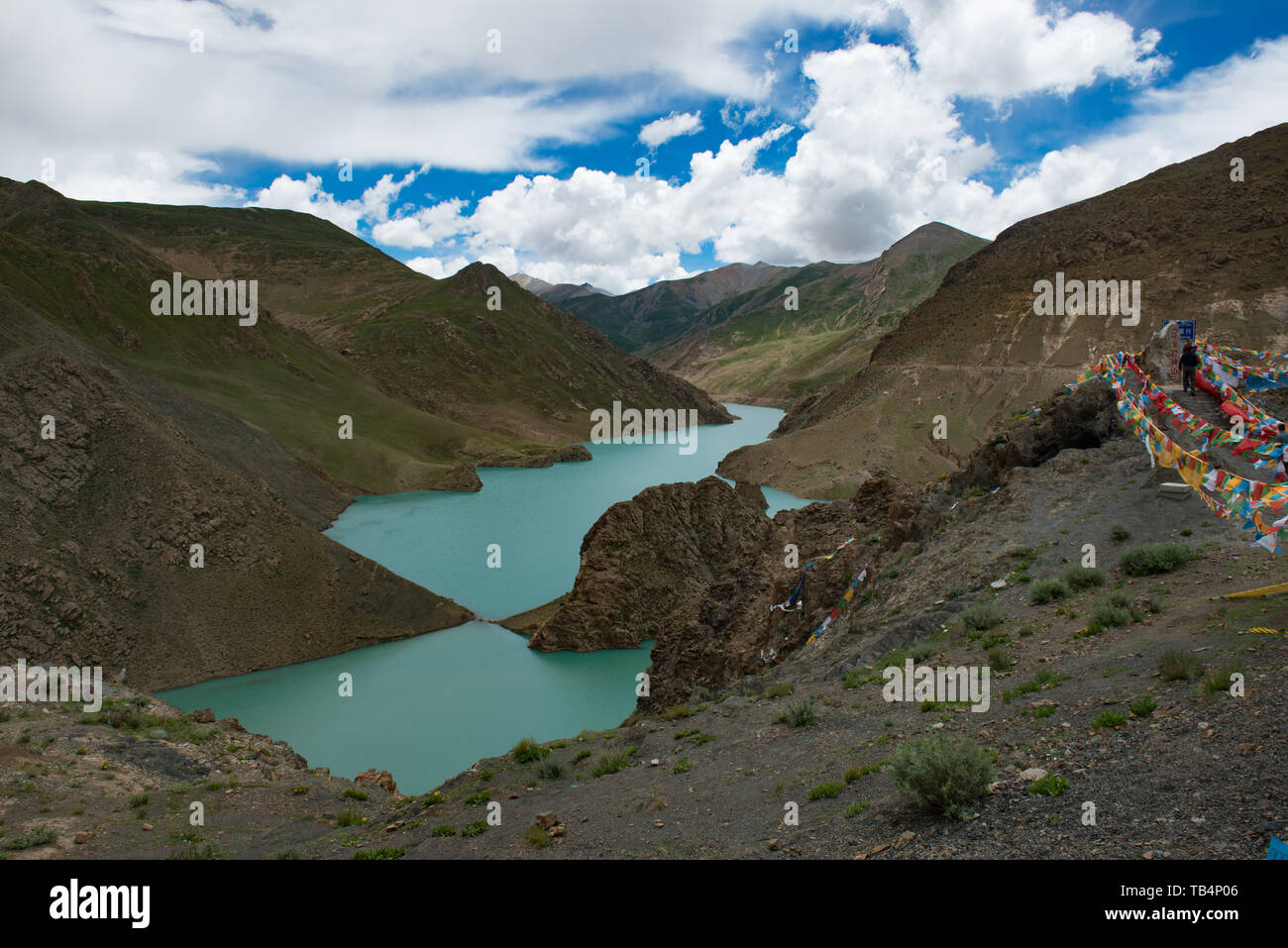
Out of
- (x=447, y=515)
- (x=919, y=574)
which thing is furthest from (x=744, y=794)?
(x=447, y=515)

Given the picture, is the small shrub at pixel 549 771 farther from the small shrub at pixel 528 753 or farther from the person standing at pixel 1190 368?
the person standing at pixel 1190 368

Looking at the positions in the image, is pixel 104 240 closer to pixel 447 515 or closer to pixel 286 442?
pixel 286 442

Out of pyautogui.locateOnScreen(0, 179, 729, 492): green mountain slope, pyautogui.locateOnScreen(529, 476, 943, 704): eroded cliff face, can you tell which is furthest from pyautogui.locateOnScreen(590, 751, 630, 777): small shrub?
pyautogui.locateOnScreen(0, 179, 729, 492): green mountain slope

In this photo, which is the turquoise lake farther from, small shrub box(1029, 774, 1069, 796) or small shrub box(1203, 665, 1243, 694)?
small shrub box(1203, 665, 1243, 694)

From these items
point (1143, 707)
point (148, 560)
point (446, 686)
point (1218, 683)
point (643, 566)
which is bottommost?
point (446, 686)

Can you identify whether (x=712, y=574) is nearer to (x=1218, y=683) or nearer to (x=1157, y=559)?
(x=1157, y=559)

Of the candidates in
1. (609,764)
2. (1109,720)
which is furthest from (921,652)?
(609,764)
